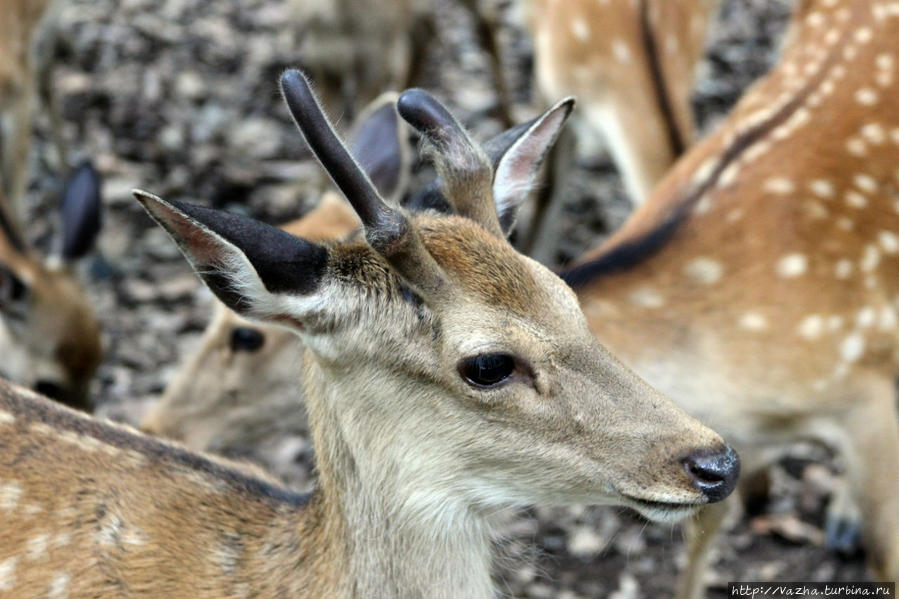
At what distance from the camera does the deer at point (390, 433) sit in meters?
2.10

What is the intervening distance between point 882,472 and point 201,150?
14.5ft

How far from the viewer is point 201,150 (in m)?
6.59

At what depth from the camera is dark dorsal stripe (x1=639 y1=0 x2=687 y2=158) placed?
4.58 m

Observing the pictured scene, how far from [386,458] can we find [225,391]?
1627 mm

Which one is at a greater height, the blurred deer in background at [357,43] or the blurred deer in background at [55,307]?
the blurred deer in background at [357,43]

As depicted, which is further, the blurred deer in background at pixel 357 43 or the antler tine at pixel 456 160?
the blurred deer in background at pixel 357 43

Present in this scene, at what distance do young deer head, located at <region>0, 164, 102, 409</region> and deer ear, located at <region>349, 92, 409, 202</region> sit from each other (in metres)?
1.40

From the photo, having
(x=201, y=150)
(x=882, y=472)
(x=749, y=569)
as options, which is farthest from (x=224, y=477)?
(x=201, y=150)

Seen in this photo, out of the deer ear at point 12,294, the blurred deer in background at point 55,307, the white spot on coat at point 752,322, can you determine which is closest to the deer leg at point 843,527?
the white spot on coat at point 752,322

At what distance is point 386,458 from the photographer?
7.50ft

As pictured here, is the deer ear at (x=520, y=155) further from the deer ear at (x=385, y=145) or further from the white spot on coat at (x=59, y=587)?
the white spot on coat at (x=59, y=587)

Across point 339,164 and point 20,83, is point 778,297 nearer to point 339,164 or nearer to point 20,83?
point 339,164

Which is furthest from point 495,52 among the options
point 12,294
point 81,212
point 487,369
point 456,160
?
point 487,369

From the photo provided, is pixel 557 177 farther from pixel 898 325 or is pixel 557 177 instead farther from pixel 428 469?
pixel 428 469
